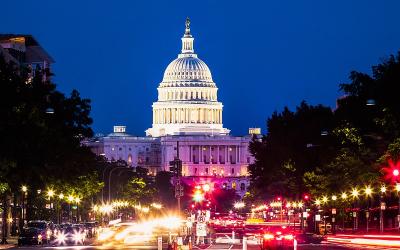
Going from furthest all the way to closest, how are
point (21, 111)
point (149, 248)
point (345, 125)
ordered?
point (345, 125) → point (21, 111) → point (149, 248)

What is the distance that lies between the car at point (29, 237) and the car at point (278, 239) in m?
26.5

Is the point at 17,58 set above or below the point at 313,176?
above

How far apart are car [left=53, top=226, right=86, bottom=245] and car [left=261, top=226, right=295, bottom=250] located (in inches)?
1077

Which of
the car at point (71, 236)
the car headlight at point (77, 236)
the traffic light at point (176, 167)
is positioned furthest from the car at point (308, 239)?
the car headlight at point (77, 236)

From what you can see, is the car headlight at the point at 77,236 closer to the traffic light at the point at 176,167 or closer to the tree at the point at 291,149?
the traffic light at the point at 176,167

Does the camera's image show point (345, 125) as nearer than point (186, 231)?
No

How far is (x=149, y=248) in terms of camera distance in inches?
2896

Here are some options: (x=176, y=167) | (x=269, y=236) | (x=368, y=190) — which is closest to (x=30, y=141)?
(x=176, y=167)

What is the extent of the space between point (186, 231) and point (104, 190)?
102 meters

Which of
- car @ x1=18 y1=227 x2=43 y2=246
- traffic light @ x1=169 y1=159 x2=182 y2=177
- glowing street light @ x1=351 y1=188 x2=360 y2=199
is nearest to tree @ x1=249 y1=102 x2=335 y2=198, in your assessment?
glowing street light @ x1=351 y1=188 x2=360 y2=199

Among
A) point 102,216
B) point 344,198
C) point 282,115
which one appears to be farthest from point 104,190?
point 344,198

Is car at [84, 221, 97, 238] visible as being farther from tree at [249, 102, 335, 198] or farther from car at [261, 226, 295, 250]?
car at [261, 226, 295, 250]

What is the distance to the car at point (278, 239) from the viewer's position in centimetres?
6172

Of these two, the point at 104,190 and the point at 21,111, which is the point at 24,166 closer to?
the point at 21,111
